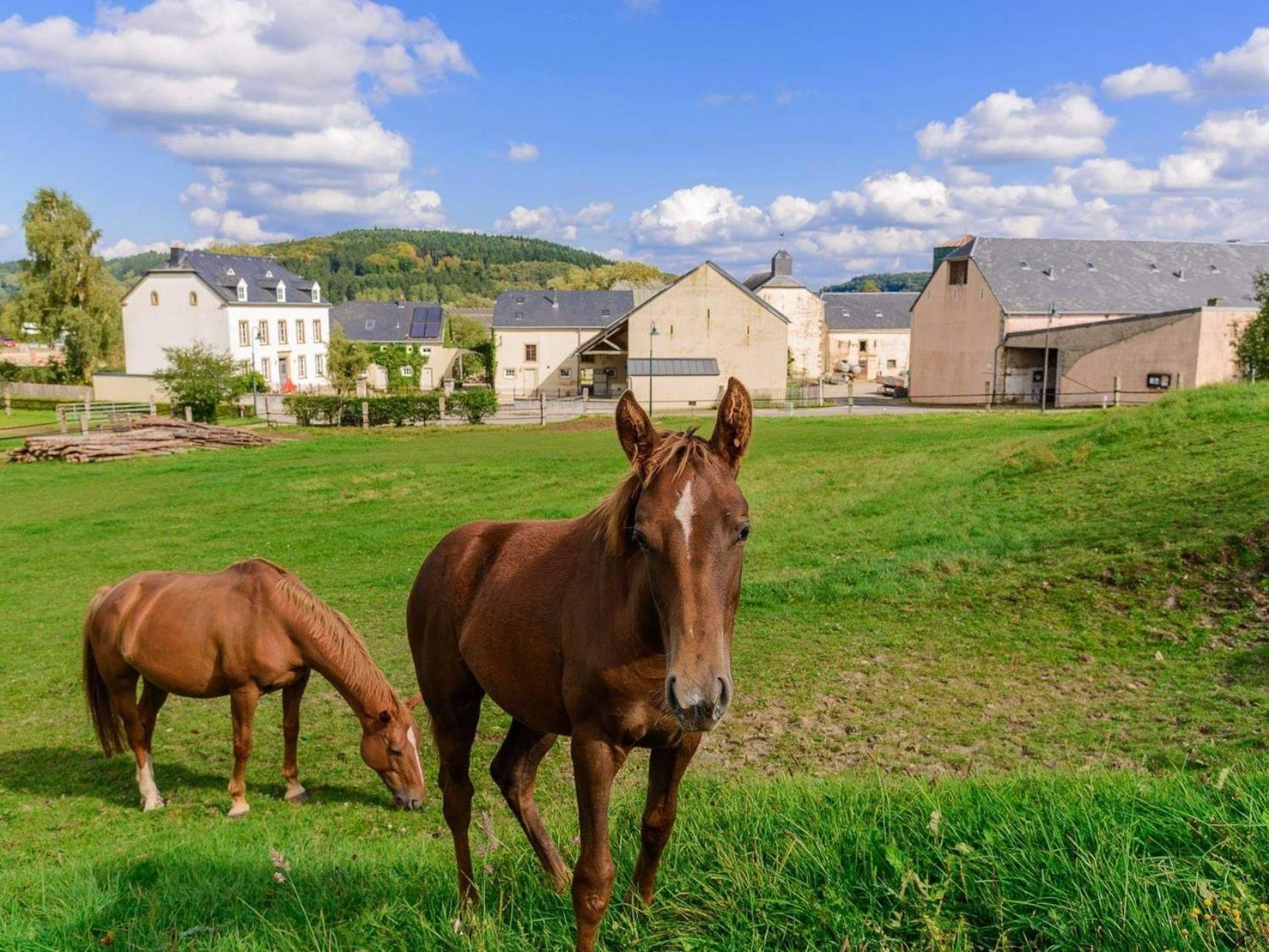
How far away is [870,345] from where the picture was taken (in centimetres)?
7856

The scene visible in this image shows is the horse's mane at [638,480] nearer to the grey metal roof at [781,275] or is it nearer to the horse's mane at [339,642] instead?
the horse's mane at [339,642]

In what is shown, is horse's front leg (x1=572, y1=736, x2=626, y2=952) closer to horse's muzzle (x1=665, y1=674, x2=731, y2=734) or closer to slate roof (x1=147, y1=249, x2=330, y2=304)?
horse's muzzle (x1=665, y1=674, x2=731, y2=734)

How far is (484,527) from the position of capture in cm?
453

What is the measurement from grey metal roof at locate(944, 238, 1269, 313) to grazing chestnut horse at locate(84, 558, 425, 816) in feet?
149

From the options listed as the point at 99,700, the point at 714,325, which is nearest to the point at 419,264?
the point at 714,325

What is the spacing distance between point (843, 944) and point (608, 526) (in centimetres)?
166

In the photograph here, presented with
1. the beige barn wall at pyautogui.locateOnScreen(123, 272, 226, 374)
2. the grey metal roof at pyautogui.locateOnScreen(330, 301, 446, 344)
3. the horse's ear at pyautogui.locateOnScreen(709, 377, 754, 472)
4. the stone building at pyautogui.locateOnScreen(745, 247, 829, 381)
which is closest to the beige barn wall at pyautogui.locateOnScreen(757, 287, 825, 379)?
the stone building at pyautogui.locateOnScreen(745, 247, 829, 381)

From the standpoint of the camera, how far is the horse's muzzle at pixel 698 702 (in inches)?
96.7

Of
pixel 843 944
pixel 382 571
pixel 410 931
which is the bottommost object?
pixel 382 571

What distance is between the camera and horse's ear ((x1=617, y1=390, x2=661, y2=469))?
2936 millimetres

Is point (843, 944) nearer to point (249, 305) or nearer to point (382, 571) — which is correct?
point (382, 571)

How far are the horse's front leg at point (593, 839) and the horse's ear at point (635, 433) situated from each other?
3.56ft

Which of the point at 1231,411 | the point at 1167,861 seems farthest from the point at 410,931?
the point at 1231,411

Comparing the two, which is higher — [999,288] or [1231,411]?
[999,288]
